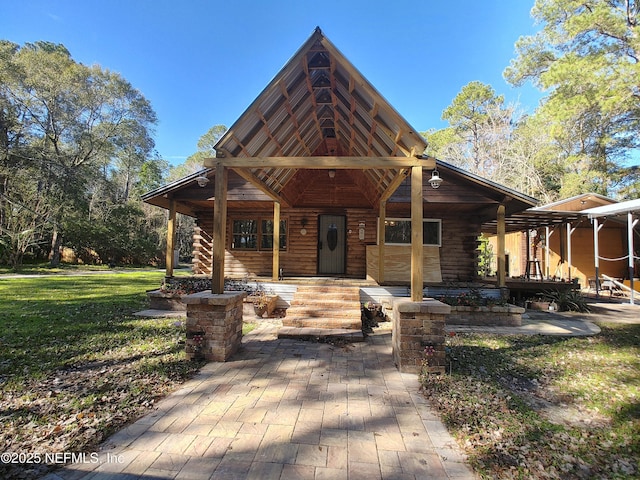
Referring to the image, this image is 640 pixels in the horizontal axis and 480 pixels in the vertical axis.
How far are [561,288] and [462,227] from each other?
4027 millimetres

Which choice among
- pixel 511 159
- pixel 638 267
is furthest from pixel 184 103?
pixel 638 267

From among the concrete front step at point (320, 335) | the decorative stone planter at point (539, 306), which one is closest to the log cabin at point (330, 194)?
the concrete front step at point (320, 335)

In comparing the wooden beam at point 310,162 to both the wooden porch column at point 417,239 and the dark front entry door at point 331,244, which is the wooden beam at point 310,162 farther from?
the dark front entry door at point 331,244

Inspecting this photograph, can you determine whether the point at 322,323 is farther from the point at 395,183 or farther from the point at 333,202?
the point at 333,202

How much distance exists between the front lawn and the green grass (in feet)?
10.5

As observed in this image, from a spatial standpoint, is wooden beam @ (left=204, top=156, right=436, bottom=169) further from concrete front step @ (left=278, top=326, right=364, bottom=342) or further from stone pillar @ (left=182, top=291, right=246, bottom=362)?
concrete front step @ (left=278, top=326, right=364, bottom=342)

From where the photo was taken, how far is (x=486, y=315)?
24.7 feet

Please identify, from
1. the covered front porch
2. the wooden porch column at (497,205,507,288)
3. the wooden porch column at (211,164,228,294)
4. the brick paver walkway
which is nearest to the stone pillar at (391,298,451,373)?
the covered front porch

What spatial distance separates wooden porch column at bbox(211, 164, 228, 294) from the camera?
4.64 meters

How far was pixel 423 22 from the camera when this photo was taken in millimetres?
14266

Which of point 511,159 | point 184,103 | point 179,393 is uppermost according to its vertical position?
point 184,103

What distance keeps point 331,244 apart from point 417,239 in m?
6.57

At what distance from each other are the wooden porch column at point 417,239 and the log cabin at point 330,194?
0.05ft

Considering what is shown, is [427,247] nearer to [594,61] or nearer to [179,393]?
[179,393]
